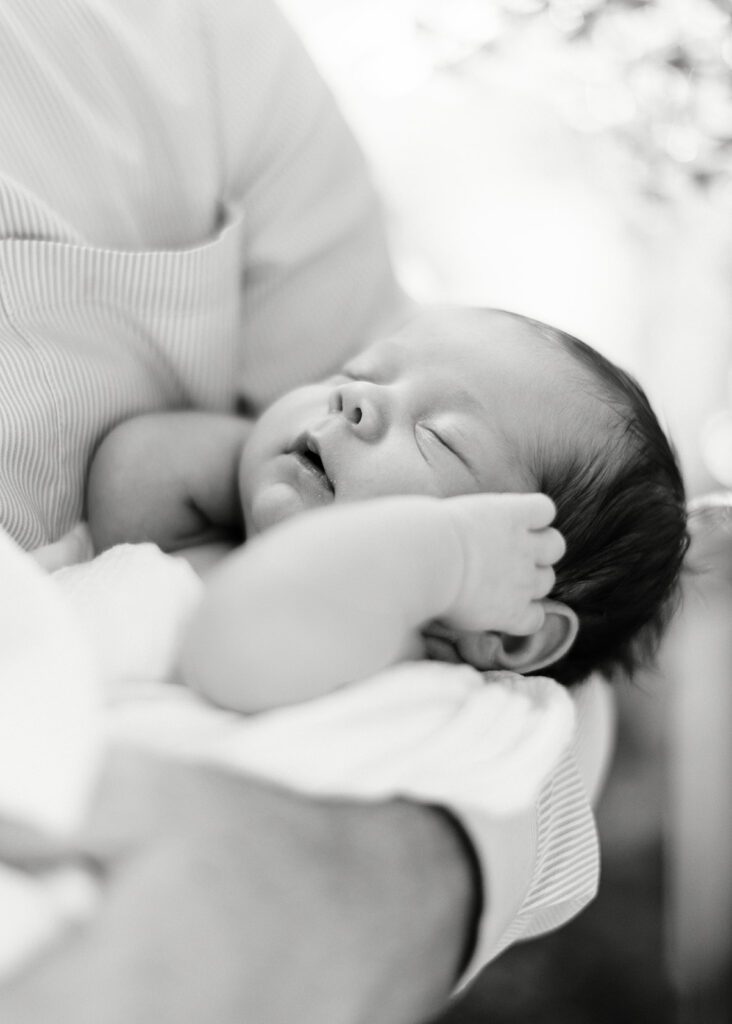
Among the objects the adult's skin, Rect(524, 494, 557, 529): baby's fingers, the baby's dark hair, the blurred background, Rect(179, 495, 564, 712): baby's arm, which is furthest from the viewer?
the blurred background

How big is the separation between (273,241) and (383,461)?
13.9 inches

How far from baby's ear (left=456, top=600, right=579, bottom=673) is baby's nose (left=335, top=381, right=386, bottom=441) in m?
0.16

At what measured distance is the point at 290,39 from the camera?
98cm

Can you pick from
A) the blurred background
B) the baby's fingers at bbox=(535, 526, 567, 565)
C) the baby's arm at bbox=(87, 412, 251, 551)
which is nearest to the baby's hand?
the baby's fingers at bbox=(535, 526, 567, 565)

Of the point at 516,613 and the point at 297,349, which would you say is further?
the point at 297,349

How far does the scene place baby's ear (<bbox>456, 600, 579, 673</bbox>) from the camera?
28.6 inches

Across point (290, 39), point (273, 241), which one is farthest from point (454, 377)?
point (290, 39)

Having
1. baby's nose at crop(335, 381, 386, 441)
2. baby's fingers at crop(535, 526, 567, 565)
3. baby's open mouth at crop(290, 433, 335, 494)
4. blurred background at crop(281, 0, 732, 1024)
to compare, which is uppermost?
baby's nose at crop(335, 381, 386, 441)

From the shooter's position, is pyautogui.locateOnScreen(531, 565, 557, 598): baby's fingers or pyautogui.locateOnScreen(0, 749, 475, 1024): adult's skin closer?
pyautogui.locateOnScreen(0, 749, 475, 1024): adult's skin

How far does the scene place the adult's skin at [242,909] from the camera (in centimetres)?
43

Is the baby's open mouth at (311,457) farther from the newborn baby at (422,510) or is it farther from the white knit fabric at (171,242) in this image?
the white knit fabric at (171,242)

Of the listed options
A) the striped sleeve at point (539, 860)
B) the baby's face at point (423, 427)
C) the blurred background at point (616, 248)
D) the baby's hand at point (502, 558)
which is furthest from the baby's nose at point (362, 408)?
the blurred background at point (616, 248)

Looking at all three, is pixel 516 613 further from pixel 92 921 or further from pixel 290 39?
pixel 290 39

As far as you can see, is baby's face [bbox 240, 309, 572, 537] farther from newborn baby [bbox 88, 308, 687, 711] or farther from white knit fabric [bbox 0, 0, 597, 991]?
white knit fabric [bbox 0, 0, 597, 991]
